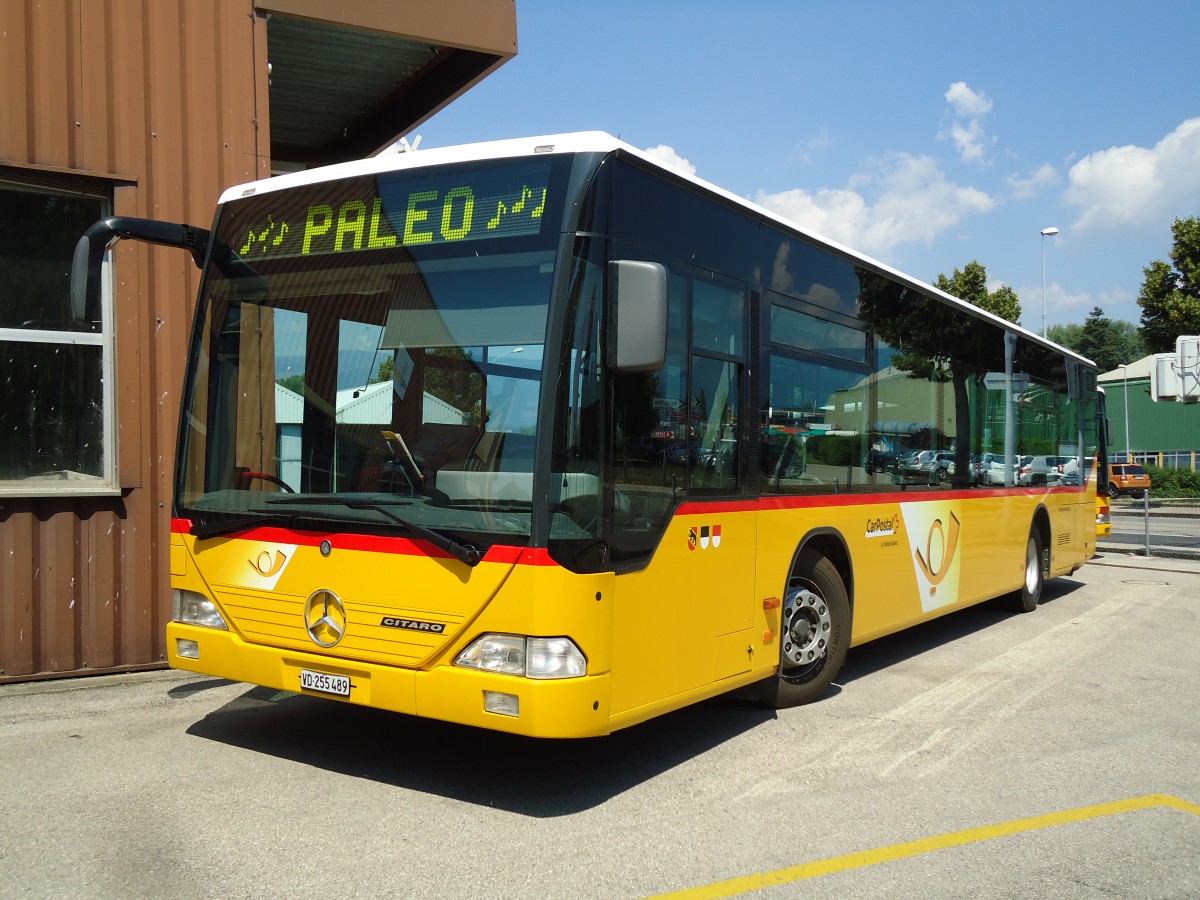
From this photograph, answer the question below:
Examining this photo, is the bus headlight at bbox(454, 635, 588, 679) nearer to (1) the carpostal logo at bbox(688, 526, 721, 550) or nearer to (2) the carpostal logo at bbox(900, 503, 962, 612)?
(1) the carpostal logo at bbox(688, 526, 721, 550)

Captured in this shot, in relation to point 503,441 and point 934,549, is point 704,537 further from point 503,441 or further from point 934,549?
point 934,549

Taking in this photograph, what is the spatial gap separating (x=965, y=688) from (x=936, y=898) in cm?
418

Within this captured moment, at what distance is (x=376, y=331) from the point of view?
16.9 feet

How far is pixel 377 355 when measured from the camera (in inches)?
203

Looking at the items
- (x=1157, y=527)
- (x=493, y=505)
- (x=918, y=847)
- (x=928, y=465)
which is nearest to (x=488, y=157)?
(x=493, y=505)

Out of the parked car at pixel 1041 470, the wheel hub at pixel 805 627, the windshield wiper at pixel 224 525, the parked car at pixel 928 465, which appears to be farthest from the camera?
the parked car at pixel 1041 470

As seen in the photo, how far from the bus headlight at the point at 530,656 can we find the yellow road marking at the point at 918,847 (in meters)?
1.03

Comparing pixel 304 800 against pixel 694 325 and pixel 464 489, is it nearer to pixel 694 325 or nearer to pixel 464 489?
pixel 464 489

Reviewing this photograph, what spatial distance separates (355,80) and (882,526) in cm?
742

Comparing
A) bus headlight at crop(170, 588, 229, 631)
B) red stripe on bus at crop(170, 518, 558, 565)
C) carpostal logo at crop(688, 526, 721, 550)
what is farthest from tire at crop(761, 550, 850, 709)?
bus headlight at crop(170, 588, 229, 631)

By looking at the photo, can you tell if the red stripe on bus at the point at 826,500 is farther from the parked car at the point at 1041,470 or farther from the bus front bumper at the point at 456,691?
the bus front bumper at the point at 456,691

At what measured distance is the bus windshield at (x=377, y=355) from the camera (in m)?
4.73

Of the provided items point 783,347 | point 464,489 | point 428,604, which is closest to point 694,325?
point 783,347

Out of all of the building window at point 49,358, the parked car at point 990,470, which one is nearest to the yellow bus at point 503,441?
the building window at point 49,358
